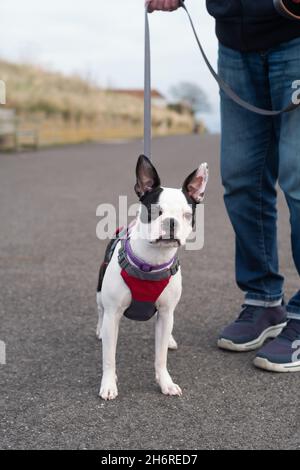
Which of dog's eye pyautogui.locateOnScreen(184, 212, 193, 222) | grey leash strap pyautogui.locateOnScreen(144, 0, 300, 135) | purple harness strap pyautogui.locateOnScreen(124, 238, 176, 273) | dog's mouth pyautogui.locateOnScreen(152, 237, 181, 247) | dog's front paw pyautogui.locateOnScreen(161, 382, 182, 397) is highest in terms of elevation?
grey leash strap pyautogui.locateOnScreen(144, 0, 300, 135)

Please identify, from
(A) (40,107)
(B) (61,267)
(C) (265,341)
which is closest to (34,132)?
(A) (40,107)

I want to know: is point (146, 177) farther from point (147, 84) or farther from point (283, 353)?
point (283, 353)

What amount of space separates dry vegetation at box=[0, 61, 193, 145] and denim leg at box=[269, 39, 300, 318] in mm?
16744

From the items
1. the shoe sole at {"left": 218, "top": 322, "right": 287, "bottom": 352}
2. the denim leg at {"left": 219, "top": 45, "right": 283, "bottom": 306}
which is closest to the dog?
the shoe sole at {"left": 218, "top": 322, "right": 287, "bottom": 352}

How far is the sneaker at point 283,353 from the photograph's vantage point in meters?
2.98

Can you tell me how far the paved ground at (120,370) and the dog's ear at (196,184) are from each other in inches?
31.8

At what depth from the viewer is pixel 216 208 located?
7.83 meters

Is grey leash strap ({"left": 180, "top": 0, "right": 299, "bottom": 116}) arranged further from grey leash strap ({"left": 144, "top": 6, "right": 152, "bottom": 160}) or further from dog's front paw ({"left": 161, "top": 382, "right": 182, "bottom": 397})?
dog's front paw ({"left": 161, "top": 382, "right": 182, "bottom": 397})

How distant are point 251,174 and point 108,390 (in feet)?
4.01

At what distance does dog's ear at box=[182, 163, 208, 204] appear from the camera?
2541 mm

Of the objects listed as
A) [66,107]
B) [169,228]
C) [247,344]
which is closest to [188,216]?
[169,228]

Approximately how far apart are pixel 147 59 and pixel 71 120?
20954 millimetres

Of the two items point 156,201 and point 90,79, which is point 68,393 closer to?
point 156,201

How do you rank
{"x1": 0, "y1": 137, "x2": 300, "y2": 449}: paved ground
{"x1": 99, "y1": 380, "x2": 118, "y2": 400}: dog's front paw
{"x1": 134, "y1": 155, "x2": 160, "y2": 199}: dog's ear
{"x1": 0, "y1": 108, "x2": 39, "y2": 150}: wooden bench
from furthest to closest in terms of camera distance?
{"x1": 0, "y1": 108, "x2": 39, "y2": 150}: wooden bench, {"x1": 99, "y1": 380, "x2": 118, "y2": 400}: dog's front paw, {"x1": 134, "y1": 155, "x2": 160, "y2": 199}: dog's ear, {"x1": 0, "y1": 137, "x2": 300, "y2": 449}: paved ground
